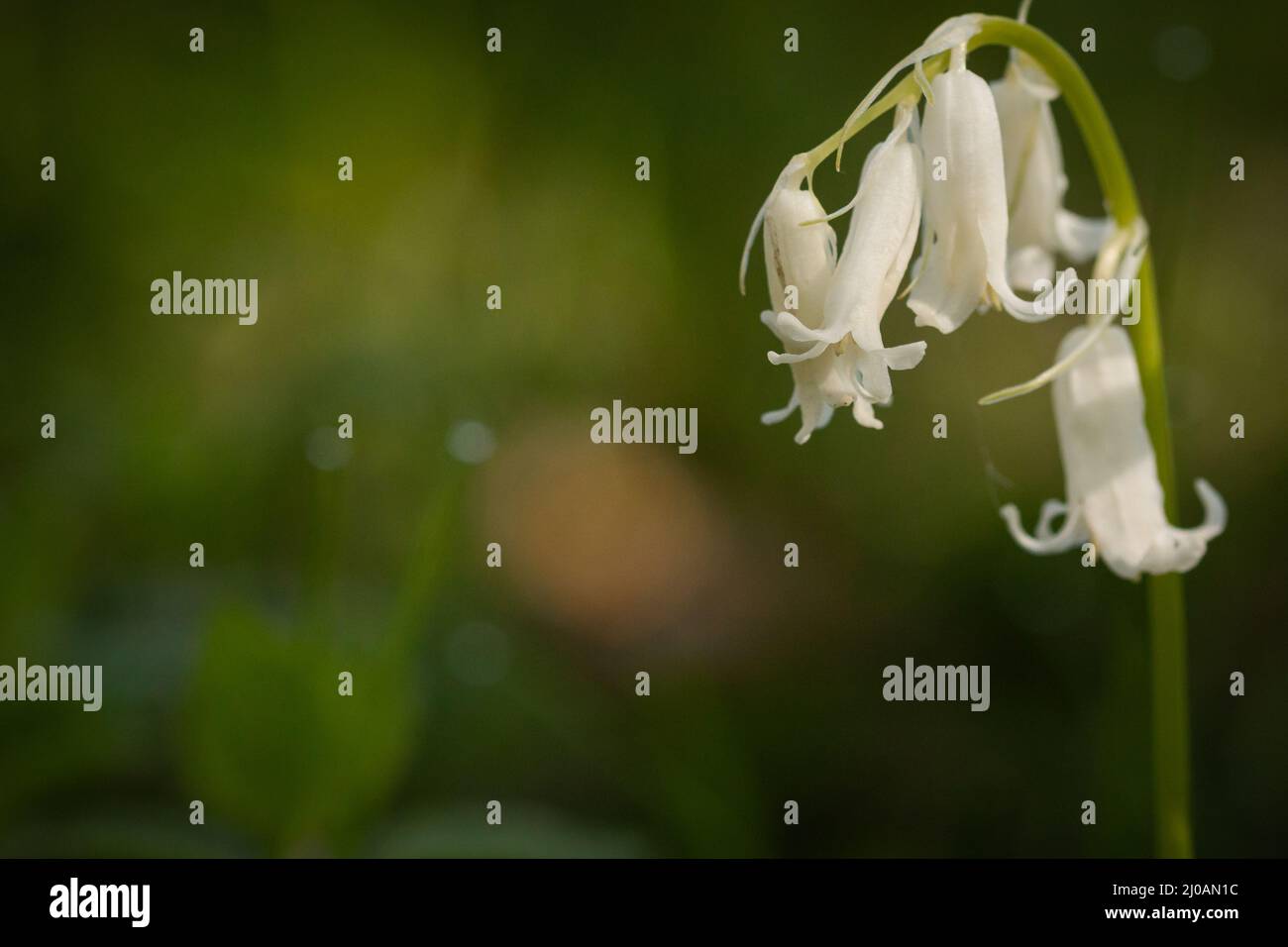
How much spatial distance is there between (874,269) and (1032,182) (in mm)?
575

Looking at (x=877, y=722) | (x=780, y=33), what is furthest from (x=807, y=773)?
(x=780, y=33)

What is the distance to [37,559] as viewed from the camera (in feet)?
8.19

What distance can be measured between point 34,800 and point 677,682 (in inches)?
53.4

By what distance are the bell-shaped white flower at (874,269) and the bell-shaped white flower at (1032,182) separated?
0.32m

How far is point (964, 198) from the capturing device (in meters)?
1.35

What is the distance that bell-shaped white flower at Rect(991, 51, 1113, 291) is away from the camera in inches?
66.9

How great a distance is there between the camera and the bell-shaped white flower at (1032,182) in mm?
1699

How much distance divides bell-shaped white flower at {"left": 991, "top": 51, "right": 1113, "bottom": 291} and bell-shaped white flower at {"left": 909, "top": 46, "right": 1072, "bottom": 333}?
0.30m

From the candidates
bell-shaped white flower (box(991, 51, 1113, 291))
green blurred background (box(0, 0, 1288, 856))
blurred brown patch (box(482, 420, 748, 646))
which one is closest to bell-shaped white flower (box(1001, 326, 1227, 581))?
bell-shaped white flower (box(991, 51, 1113, 291))

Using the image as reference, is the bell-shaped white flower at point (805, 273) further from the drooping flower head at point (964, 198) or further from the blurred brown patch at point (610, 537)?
the blurred brown patch at point (610, 537)

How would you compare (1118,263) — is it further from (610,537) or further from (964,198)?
(610,537)

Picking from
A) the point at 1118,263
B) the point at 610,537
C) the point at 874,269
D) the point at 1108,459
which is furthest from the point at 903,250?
the point at 610,537
